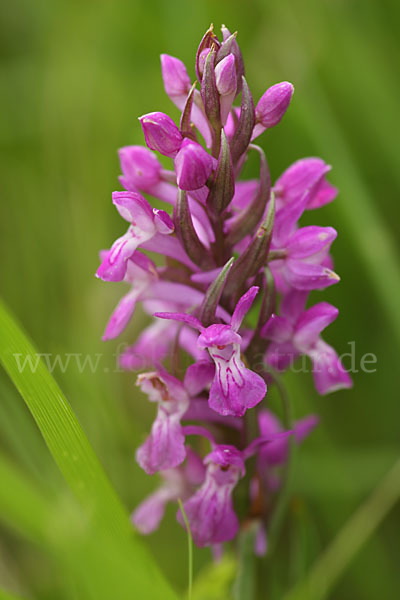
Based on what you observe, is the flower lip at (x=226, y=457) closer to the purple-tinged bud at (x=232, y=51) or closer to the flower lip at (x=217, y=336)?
the flower lip at (x=217, y=336)

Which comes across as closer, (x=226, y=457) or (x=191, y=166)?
(x=191, y=166)

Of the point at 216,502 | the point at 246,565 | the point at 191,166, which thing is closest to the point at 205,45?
the point at 191,166

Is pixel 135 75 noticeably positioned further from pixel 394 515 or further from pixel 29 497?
pixel 29 497

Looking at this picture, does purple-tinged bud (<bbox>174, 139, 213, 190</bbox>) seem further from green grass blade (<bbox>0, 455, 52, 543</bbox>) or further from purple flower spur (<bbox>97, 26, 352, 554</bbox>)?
green grass blade (<bbox>0, 455, 52, 543</bbox>)

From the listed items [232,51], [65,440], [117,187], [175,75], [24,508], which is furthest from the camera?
[117,187]

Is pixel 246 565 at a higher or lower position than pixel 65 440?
lower

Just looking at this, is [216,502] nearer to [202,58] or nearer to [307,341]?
[307,341]
